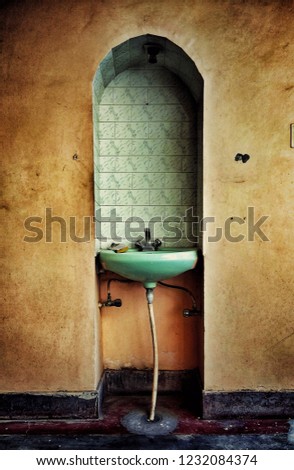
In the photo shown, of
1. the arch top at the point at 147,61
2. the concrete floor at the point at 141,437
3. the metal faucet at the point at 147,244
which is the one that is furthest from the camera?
the metal faucet at the point at 147,244

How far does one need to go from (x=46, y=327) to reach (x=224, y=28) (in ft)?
5.97

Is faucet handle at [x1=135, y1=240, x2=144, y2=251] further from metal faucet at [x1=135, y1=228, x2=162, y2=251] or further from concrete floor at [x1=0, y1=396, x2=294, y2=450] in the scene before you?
concrete floor at [x1=0, y1=396, x2=294, y2=450]

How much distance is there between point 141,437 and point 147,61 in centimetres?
204

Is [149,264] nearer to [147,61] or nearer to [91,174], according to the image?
[91,174]

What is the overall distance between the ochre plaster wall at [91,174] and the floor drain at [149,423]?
0.28m

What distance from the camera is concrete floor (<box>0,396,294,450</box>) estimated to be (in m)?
1.63

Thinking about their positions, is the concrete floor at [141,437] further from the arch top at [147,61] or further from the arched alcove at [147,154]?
the arch top at [147,61]

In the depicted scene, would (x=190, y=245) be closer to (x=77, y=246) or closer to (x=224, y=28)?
(x=77, y=246)

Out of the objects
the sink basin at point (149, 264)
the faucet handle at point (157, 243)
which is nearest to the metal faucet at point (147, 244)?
the faucet handle at point (157, 243)

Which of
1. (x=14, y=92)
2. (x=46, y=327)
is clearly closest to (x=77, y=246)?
(x=46, y=327)

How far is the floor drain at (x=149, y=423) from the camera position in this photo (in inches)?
68.6

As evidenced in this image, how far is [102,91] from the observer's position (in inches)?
83.4
